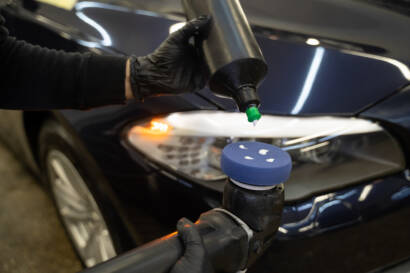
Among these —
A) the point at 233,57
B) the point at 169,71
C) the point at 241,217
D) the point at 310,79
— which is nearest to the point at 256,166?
the point at 241,217

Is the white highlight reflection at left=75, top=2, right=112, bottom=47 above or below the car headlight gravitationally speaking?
above

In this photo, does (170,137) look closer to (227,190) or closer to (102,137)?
(102,137)

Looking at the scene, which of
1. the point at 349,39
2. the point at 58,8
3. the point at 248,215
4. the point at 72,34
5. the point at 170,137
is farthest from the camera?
the point at 58,8

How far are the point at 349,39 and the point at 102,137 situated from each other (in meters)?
0.93

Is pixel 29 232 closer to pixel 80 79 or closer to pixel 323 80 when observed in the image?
pixel 80 79

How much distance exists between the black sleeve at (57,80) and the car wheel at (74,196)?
39cm

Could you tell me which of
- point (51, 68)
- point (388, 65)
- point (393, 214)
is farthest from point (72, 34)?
point (393, 214)

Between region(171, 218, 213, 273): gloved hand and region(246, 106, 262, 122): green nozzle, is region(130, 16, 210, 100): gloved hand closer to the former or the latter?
region(246, 106, 262, 122): green nozzle

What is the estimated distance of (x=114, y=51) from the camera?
1365mm

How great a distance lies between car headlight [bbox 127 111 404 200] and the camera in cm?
113

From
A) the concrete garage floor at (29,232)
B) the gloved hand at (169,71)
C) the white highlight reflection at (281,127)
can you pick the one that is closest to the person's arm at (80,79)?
the gloved hand at (169,71)

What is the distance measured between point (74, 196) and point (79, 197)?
7 cm

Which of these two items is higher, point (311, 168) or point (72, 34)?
point (72, 34)

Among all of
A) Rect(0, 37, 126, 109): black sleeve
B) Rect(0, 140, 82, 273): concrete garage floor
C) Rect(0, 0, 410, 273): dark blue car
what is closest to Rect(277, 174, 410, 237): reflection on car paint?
Rect(0, 0, 410, 273): dark blue car
